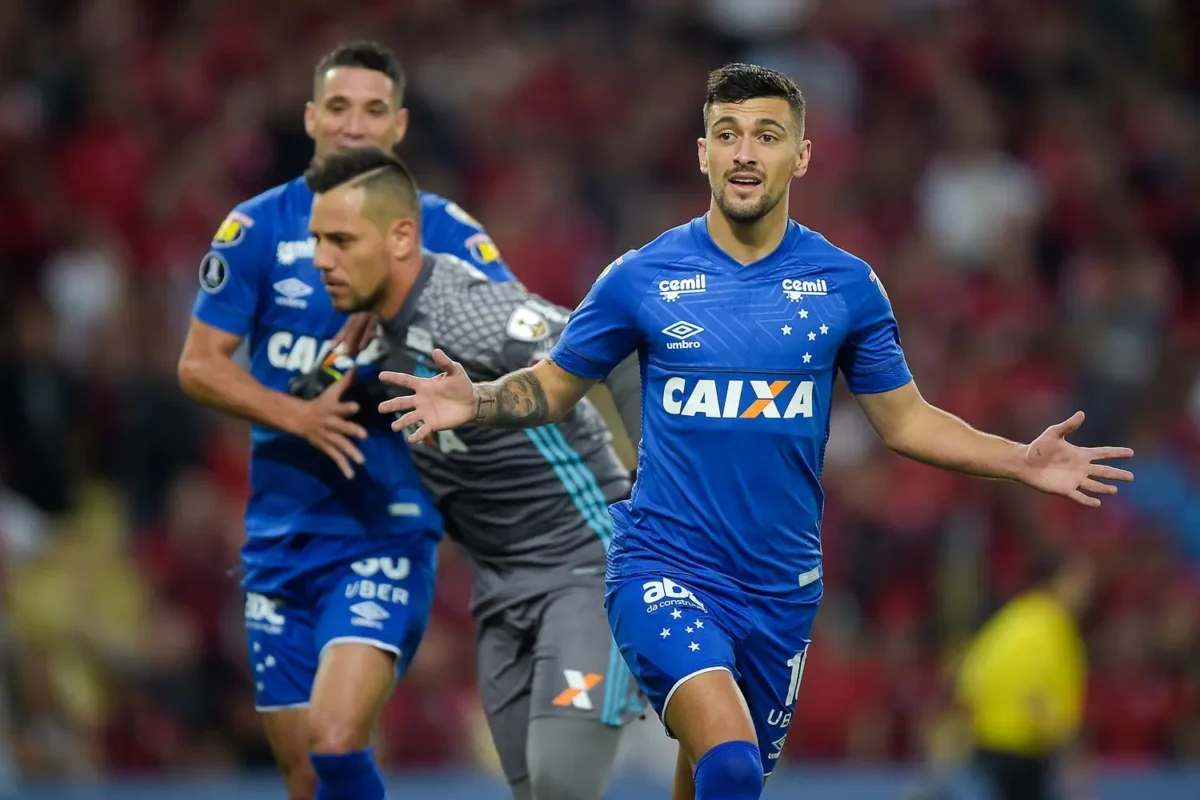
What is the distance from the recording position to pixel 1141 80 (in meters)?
15.2

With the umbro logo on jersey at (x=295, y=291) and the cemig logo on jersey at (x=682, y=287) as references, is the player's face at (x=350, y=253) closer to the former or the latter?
the umbro logo on jersey at (x=295, y=291)

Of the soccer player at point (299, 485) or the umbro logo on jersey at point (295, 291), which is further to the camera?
the umbro logo on jersey at point (295, 291)

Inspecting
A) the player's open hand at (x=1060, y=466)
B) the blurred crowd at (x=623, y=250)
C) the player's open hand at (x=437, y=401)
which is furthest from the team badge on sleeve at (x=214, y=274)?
the blurred crowd at (x=623, y=250)

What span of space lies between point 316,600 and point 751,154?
A: 8.11 feet

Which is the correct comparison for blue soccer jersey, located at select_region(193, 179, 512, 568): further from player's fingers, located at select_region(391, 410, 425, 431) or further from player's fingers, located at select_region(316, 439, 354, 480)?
player's fingers, located at select_region(391, 410, 425, 431)

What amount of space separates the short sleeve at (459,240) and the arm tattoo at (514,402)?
4.25 ft

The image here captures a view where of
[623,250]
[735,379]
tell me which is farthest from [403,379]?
[623,250]

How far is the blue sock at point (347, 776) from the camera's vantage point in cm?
610

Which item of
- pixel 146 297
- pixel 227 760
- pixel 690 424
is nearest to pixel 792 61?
pixel 146 297

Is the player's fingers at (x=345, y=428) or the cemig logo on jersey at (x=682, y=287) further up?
the cemig logo on jersey at (x=682, y=287)

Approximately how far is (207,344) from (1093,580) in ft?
21.8

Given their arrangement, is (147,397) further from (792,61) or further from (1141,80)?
(1141,80)

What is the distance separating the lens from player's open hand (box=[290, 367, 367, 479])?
20.6 ft

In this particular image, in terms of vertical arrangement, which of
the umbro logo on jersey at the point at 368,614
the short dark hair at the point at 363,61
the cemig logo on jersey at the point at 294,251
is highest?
the short dark hair at the point at 363,61
